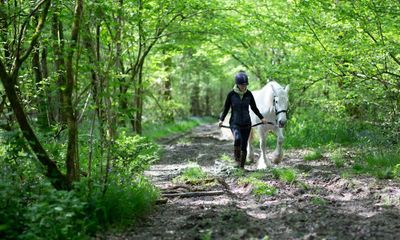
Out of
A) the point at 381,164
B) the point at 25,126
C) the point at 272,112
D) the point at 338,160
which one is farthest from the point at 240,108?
the point at 25,126

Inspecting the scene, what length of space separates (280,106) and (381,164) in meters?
2.54

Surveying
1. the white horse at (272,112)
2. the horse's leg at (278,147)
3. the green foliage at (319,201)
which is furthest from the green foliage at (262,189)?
the horse's leg at (278,147)

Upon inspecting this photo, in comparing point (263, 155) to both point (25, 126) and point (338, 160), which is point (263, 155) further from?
point (25, 126)

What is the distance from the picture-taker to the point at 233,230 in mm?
5285

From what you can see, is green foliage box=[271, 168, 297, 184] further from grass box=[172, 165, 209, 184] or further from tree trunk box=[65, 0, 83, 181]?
tree trunk box=[65, 0, 83, 181]

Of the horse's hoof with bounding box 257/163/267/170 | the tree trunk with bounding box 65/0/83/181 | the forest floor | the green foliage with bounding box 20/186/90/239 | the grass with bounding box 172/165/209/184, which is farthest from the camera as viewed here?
the horse's hoof with bounding box 257/163/267/170

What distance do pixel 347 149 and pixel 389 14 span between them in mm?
4659

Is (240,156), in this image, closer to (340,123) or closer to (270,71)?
(270,71)

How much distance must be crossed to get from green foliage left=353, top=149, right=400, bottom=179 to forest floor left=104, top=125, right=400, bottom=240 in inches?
11.3

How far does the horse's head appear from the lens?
33.4ft

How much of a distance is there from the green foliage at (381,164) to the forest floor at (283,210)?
0.94ft

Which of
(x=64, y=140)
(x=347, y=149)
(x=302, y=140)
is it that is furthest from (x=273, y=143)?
(x=64, y=140)

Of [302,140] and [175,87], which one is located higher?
[175,87]

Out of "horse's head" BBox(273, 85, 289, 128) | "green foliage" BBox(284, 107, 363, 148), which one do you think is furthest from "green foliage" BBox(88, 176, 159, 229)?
"green foliage" BBox(284, 107, 363, 148)
